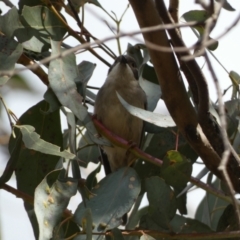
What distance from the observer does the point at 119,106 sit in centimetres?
311

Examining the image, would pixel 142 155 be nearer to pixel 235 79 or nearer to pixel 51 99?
pixel 51 99

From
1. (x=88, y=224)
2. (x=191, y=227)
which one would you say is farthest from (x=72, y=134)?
(x=191, y=227)

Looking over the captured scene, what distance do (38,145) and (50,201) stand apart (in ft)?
0.61

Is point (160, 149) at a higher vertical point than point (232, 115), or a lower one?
lower

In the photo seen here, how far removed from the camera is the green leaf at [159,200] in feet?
6.79

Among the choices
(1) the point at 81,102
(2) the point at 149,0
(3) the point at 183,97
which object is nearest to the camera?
(2) the point at 149,0

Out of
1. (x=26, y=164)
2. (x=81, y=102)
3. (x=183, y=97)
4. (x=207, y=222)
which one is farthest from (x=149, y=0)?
(x=207, y=222)

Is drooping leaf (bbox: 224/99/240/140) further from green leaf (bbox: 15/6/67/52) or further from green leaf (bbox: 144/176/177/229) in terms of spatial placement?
green leaf (bbox: 15/6/67/52)

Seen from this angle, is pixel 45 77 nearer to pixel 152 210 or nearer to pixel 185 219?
pixel 152 210

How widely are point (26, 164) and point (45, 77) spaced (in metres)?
0.37

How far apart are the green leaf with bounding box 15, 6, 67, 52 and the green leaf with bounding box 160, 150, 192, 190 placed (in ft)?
1.96

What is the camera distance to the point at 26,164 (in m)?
2.26

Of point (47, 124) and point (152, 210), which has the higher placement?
point (47, 124)

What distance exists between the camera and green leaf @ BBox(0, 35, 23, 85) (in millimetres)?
2016
